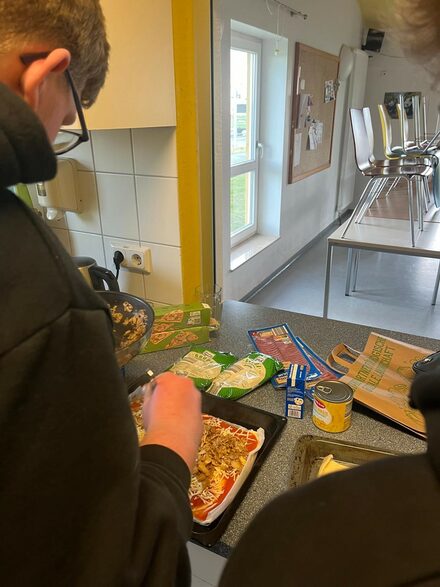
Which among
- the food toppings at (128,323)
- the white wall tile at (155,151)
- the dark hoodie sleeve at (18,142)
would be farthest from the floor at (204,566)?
the white wall tile at (155,151)

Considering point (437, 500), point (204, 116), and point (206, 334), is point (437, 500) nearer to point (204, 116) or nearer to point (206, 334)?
point (206, 334)

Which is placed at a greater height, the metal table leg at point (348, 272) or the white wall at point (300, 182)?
the white wall at point (300, 182)

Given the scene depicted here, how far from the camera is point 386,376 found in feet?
2.86

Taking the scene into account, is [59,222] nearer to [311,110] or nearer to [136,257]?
[136,257]

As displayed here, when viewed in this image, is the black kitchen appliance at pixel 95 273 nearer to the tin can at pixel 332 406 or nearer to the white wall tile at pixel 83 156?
the white wall tile at pixel 83 156

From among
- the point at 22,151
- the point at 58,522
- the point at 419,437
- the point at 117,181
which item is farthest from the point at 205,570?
the point at 117,181

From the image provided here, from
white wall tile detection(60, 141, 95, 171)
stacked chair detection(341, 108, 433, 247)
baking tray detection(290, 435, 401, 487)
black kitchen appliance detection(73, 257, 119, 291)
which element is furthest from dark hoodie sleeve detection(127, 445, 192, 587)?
stacked chair detection(341, 108, 433, 247)

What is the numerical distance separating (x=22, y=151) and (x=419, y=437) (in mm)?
757

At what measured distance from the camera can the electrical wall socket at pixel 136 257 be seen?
4.05 ft

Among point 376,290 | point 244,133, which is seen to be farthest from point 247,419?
point 376,290

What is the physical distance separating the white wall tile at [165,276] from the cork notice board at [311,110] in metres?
2.21

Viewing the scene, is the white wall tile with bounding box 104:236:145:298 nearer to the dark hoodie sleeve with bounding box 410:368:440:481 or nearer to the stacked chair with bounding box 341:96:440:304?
the dark hoodie sleeve with bounding box 410:368:440:481

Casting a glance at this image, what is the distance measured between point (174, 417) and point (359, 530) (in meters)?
0.27

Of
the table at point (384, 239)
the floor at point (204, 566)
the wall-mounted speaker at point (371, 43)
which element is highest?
the wall-mounted speaker at point (371, 43)
